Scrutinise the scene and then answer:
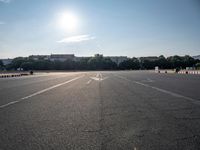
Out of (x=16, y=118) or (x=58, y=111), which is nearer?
(x=16, y=118)

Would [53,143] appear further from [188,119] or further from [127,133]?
[188,119]

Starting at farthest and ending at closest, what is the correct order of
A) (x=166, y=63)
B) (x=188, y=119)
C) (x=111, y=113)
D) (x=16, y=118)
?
(x=166, y=63), (x=111, y=113), (x=16, y=118), (x=188, y=119)

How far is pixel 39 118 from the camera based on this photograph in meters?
7.89

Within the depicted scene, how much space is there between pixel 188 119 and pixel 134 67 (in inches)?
6274

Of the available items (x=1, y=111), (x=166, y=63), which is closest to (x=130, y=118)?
(x=1, y=111)

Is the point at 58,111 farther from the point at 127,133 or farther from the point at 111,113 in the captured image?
the point at 127,133

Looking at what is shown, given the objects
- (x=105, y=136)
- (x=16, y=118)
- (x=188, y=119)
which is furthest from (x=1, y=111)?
(x=188, y=119)

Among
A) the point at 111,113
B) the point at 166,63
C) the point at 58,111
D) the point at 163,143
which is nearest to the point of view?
the point at 163,143

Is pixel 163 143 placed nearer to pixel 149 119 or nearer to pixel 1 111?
pixel 149 119

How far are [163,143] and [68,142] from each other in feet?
5.49

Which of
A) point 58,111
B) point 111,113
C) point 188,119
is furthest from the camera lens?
point 58,111

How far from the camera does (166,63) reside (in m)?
162

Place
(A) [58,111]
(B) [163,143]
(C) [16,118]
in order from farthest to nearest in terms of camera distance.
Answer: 1. (A) [58,111]
2. (C) [16,118]
3. (B) [163,143]

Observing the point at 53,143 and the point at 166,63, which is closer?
the point at 53,143
